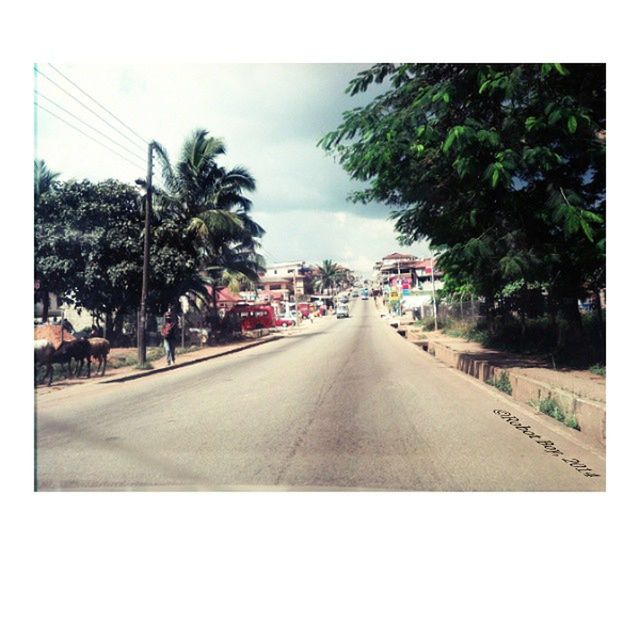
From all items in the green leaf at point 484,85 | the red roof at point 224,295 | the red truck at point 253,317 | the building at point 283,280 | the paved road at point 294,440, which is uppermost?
the green leaf at point 484,85

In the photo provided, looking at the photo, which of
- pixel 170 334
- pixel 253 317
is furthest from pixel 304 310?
pixel 170 334

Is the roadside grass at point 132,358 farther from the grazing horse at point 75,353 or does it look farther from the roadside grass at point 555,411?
the roadside grass at point 555,411

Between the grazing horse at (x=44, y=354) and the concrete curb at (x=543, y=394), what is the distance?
4.47m

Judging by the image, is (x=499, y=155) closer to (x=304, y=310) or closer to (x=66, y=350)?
(x=66, y=350)

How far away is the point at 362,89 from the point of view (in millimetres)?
4441

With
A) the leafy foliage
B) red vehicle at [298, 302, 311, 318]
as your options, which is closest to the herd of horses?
the leafy foliage

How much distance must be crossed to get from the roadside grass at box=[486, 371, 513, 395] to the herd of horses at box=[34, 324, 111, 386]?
4.35 meters

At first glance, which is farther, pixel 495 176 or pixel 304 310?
pixel 304 310

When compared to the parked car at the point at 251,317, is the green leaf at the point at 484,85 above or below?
above

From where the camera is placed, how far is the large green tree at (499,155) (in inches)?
181

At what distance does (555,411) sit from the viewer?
488cm

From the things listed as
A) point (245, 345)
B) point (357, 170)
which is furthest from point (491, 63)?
point (245, 345)

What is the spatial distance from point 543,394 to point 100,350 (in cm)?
445

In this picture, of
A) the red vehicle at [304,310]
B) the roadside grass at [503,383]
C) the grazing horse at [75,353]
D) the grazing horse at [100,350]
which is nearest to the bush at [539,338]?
the roadside grass at [503,383]
